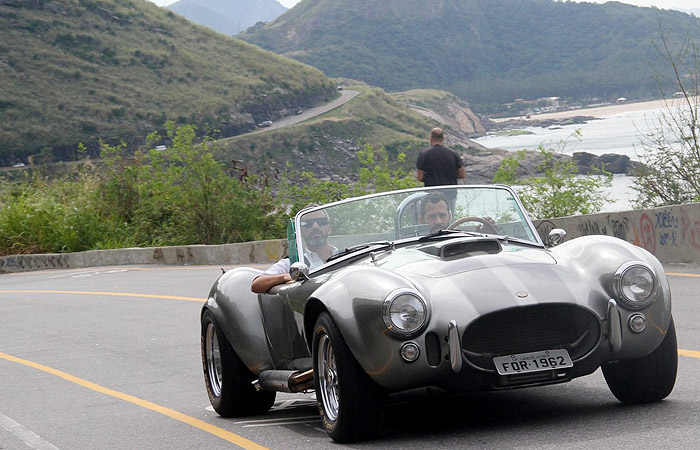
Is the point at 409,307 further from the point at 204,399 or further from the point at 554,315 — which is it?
the point at 204,399

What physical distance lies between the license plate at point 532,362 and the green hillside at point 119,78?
323 feet

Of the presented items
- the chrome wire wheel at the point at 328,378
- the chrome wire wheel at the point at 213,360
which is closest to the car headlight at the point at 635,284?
the chrome wire wheel at the point at 328,378

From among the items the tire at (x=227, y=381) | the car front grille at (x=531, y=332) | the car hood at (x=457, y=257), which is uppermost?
the car hood at (x=457, y=257)

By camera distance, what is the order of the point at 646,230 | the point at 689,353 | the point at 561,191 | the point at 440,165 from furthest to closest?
1. the point at 561,191
2. the point at 440,165
3. the point at 646,230
4. the point at 689,353

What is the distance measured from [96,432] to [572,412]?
3064 millimetres

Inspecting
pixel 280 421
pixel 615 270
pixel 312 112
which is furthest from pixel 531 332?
pixel 312 112

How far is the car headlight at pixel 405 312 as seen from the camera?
17.5ft

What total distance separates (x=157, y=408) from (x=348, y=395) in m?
2.98

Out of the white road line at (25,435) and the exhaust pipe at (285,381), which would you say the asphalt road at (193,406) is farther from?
the exhaust pipe at (285,381)

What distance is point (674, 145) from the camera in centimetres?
1781

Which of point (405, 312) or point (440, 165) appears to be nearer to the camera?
point (405, 312)

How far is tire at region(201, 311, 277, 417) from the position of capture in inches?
278

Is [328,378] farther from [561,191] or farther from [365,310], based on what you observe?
[561,191]

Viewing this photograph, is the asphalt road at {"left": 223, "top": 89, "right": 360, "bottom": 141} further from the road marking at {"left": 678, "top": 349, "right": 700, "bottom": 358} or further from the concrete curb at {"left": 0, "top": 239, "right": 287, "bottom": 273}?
the road marking at {"left": 678, "top": 349, "right": 700, "bottom": 358}
